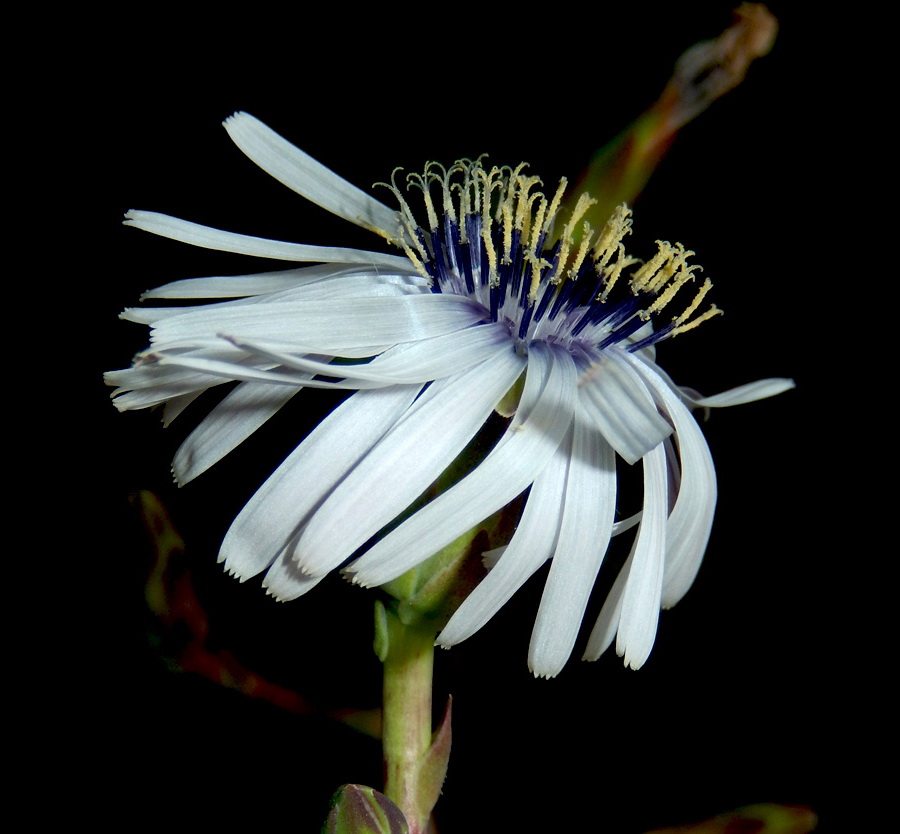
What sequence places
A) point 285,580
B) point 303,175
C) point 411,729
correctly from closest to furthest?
point 285,580
point 411,729
point 303,175

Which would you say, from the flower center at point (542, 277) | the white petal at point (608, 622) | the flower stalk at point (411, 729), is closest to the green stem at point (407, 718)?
the flower stalk at point (411, 729)

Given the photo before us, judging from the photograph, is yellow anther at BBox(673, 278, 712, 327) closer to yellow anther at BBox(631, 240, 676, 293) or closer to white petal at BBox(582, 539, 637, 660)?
yellow anther at BBox(631, 240, 676, 293)

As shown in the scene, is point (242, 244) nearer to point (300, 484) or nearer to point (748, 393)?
point (300, 484)

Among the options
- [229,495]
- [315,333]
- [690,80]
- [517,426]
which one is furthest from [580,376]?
[229,495]

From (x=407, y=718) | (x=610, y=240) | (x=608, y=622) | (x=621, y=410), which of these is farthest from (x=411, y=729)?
(x=610, y=240)

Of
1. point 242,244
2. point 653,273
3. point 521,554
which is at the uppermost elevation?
point 242,244

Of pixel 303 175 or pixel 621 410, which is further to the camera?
pixel 303 175

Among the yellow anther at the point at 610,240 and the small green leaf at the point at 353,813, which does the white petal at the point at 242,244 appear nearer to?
the yellow anther at the point at 610,240

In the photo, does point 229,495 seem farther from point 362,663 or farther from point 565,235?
point 565,235
